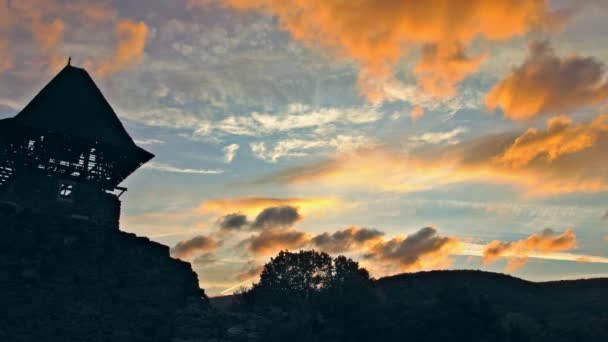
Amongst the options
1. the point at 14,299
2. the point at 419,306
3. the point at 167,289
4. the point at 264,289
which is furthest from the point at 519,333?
the point at 14,299

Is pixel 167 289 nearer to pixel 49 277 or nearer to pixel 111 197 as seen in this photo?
pixel 49 277

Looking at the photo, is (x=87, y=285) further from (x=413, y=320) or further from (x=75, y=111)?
(x=413, y=320)

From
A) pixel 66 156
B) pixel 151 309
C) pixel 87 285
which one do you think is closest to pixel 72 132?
pixel 66 156

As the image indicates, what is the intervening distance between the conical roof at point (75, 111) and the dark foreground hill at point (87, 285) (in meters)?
7.76

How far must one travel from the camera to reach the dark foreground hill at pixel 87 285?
1980 cm

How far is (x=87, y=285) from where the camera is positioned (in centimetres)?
2122

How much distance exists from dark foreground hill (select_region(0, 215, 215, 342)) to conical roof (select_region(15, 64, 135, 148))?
7759 millimetres

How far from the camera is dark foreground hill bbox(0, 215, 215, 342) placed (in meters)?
19.8

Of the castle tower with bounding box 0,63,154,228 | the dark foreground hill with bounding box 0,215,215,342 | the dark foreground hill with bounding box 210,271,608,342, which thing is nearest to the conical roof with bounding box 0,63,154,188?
the castle tower with bounding box 0,63,154,228

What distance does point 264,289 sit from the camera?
37.2m

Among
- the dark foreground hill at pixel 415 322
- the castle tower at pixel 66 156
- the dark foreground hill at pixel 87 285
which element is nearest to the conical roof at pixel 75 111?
the castle tower at pixel 66 156

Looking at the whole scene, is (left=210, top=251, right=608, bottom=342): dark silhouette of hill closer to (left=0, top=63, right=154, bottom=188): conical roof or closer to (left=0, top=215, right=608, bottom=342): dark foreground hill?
(left=0, top=215, right=608, bottom=342): dark foreground hill

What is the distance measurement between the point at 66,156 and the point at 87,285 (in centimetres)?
976

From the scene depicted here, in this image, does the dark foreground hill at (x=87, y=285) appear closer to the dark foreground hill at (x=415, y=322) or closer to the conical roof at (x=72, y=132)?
the dark foreground hill at (x=415, y=322)
